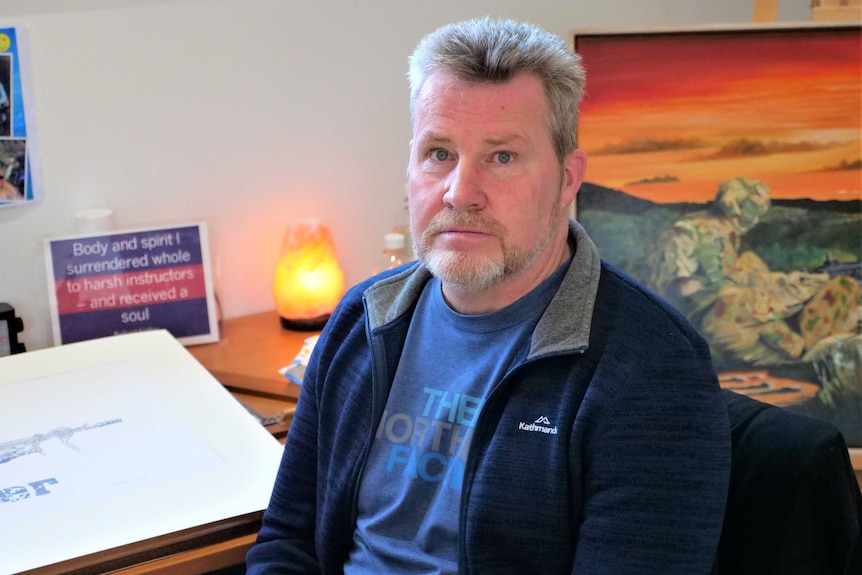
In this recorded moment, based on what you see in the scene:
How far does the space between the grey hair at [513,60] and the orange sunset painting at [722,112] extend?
1.95 feet

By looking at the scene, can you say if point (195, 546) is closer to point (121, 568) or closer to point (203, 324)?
point (121, 568)

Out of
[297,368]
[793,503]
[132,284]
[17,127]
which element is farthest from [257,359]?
[793,503]

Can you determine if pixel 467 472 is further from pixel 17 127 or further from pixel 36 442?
pixel 17 127

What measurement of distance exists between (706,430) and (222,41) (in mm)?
1264

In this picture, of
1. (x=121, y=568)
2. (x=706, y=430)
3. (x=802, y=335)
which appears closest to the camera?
(x=706, y=430)

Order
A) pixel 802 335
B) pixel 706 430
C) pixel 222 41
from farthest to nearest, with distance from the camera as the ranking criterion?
pixel 222 41, pixel 802 335, pixel 706 430

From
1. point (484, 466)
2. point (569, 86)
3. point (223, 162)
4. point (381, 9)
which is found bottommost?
point (484, 466)

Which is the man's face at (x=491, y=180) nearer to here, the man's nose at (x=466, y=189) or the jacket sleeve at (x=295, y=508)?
the man's nose at (x=466, y=189)

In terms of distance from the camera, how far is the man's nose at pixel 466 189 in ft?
3.80

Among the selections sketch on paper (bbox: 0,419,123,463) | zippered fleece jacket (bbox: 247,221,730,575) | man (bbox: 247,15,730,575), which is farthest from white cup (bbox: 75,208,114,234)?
zippered fleece jacket (bbox: 247,221,730,575)

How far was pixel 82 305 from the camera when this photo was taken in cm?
179

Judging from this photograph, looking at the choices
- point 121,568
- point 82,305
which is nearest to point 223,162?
point 82,305

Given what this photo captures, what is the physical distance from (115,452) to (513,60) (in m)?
0.75

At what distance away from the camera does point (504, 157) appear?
1172 mm
